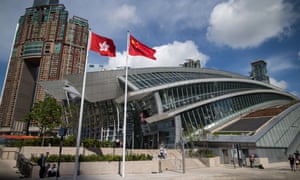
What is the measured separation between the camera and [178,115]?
30797 mm

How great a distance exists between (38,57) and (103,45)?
4371 inches

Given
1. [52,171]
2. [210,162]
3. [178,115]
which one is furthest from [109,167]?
[178,115]

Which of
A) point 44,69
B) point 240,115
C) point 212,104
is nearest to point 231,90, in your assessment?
point 240,115

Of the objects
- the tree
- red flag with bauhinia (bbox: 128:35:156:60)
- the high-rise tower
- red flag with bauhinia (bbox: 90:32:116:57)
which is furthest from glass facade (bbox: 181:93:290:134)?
the high-rise tower

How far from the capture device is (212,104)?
124ft

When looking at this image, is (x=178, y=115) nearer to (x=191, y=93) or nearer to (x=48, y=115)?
(x=191, y=93)

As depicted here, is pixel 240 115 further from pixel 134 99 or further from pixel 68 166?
pixel 68 166

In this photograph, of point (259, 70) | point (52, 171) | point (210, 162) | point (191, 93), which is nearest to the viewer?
point (52, 171)

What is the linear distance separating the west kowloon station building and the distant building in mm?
88064

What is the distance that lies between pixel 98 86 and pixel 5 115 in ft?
314

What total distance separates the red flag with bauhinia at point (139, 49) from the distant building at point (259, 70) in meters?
121

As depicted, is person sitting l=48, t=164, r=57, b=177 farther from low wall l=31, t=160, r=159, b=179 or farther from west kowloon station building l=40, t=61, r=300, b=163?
west kowloon station building l=40, t=61, r=300, b=163

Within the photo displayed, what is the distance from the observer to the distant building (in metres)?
120

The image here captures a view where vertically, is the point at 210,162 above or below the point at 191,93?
below
